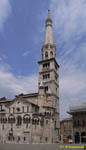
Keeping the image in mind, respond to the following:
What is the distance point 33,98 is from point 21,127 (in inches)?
527

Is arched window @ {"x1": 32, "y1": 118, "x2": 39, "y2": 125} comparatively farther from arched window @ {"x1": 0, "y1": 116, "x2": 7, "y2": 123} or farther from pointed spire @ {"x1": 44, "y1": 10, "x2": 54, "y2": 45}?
pointed spire @ {"x1": 44, "y1": 10, "x2": 54, "y2": 45}

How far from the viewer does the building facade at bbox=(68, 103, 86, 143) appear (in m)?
60.2

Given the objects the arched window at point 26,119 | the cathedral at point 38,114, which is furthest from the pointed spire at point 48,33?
the arched window at point 26,119

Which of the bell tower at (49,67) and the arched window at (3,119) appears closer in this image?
the arched window at (3,119)

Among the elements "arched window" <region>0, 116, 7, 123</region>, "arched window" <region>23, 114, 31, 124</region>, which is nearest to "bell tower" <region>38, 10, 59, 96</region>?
"arched window" <region>23, 114, 31, 124</region>

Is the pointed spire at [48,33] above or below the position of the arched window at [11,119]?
above

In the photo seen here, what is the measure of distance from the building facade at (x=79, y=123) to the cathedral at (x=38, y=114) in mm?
6650

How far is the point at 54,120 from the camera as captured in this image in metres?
61.7

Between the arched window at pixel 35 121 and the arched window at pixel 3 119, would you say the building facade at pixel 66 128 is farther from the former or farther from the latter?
the arched window at pixel 3 119

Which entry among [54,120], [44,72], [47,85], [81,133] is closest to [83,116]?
[81,133]

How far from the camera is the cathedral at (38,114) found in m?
55.7

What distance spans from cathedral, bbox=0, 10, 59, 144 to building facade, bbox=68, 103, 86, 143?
6.65 m

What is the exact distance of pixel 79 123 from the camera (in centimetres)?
6197

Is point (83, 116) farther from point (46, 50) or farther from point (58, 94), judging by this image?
point (46, 50)
